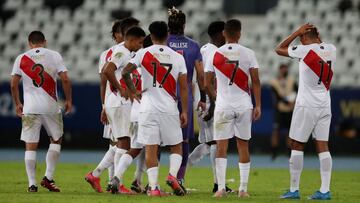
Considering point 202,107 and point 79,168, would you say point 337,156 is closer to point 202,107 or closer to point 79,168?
point 79,168

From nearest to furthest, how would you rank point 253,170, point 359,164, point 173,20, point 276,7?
point 173,20 < point 253,170 < point 359,164 < point 276,7

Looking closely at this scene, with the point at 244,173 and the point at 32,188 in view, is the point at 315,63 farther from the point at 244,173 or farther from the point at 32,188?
the point at 32,188

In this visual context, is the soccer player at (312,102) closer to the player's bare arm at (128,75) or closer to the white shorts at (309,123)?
the white shorts at (309,123)

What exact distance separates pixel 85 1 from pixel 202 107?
22455mm

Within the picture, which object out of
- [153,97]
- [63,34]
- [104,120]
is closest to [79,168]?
[104,120]

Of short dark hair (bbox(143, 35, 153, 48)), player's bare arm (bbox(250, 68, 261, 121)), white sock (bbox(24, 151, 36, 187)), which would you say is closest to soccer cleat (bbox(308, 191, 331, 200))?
player's bare arm (bbox(250, 68, 261, 121))

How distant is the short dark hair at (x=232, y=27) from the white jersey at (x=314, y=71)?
0.81 metres

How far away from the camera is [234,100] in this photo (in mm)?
14391

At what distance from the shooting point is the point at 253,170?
22.4 m

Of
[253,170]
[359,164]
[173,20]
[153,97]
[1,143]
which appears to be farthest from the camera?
[1,143]

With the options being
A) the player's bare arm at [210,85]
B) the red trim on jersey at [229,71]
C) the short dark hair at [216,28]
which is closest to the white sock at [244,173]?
the red trim on jersey at [229,71]

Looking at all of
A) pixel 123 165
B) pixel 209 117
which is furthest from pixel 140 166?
pixel 209 117

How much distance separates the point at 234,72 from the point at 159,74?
3.60ft

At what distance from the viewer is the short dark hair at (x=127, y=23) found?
15.4 m
